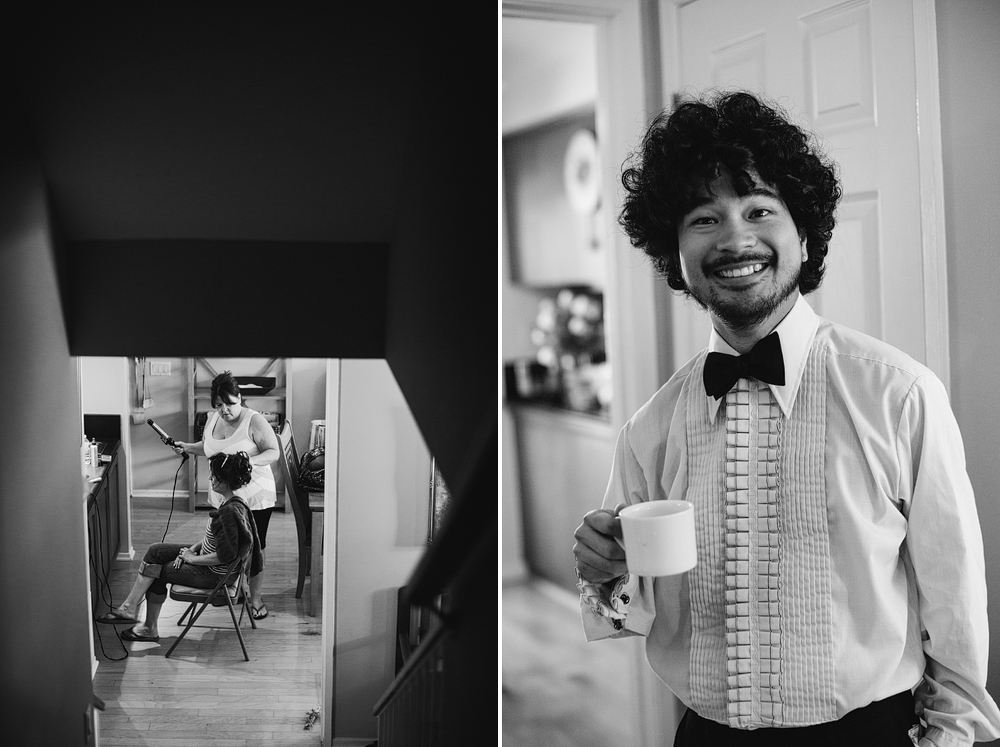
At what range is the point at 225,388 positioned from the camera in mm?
1347

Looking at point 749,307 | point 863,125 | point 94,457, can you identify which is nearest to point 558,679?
point 749,307

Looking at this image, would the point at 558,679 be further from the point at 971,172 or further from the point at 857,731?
the point at 971,172

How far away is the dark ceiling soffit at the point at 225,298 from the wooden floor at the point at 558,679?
0.59 metres

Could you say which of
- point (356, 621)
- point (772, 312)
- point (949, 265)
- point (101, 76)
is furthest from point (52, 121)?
point (949, 265)

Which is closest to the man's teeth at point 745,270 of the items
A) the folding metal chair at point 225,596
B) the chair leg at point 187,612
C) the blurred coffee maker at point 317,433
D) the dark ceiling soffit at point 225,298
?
the dark ceiling soffit at point 225,298

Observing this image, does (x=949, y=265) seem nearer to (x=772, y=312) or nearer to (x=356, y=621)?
(x=772, y=312)

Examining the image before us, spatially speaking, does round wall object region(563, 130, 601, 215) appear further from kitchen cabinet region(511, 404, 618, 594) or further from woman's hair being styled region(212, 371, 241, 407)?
woman's hair being styled region(212, 371, 241, 407)

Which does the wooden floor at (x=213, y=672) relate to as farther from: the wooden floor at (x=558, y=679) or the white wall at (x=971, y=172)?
the white wall at (x=971, y=172)

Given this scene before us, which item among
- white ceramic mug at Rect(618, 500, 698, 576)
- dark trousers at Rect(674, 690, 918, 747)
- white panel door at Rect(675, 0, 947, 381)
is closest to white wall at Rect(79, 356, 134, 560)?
white ceramic mug at Rect(618, 500, 698, 576)

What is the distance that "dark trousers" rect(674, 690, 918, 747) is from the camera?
1202 millimetres

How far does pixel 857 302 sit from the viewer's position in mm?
1402

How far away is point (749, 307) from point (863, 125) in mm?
427

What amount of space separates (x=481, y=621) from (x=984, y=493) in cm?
94

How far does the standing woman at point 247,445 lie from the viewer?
1.34 m
